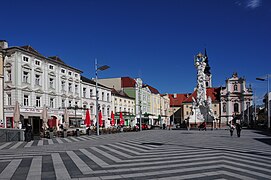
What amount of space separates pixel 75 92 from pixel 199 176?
40826 millimetres

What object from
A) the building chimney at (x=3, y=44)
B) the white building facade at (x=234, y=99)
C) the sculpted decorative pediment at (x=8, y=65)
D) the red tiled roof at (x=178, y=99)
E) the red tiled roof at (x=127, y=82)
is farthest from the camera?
the red tiled roof at (x=178, y=99)

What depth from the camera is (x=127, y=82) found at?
246 ft

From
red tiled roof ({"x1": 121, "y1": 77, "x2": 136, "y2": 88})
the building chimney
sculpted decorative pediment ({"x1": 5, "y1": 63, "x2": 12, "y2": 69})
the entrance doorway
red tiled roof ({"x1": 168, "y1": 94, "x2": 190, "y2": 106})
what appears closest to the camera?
sculpted decorative pediment ({"x1": 5, "y1": 63, "x2": 12, "y2": 69})

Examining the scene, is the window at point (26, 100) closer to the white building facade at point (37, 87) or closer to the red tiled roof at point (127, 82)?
the white building facade at point (37, 87)

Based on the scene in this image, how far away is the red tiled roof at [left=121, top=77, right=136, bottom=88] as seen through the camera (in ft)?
243

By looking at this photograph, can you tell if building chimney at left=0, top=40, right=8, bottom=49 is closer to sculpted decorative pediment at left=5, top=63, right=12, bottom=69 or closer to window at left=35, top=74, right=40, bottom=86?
sculpted decorative pediment at left=5, top=63, right=12, bottom=69

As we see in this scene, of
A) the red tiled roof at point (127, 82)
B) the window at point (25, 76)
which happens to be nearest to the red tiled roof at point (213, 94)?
the red tiled roof at point (127, 82)

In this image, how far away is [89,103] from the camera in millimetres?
52406

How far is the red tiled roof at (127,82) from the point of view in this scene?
74.1 meters

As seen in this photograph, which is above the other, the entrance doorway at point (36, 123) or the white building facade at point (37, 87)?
the white building facade at point (37, 87)

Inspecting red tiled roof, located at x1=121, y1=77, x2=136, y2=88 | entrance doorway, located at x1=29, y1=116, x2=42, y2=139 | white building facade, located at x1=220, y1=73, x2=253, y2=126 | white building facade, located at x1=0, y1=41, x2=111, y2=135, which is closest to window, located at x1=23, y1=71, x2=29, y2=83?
white building facade, located at x1=0, y1=41, x2=111, y2=135

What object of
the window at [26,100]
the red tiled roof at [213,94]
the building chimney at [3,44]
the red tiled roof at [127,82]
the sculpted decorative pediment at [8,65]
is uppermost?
the building chimney at [3,44]

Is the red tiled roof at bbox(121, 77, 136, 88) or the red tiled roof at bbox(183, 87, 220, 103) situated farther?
the red tiled roof at bbox(183, 87, 220, 103)

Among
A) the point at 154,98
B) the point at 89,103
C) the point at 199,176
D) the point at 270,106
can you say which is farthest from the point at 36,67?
the point at 154,98
